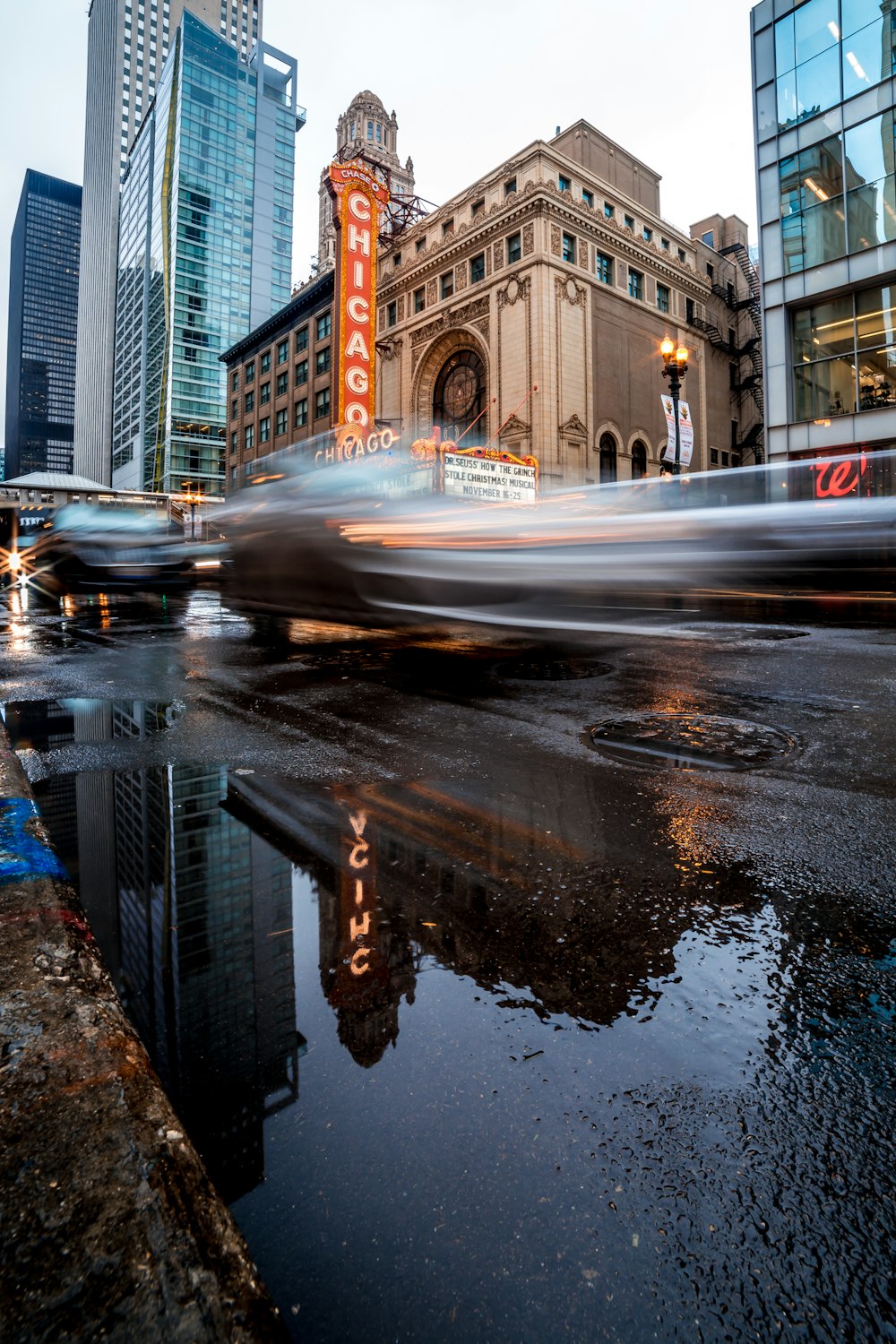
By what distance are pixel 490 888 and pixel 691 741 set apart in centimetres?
222

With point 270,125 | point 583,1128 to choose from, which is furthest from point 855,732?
point 270,125

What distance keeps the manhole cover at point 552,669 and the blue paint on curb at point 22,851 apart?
432cm

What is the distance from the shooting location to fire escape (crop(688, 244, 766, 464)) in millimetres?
46719

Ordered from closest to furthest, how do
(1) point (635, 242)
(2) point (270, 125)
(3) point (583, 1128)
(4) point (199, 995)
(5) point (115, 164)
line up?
(3) point (583, 1128)
(4) point (199, 995)
(1) point (635, 242)
(2) point (270, 125)
(5) point (115, 164)

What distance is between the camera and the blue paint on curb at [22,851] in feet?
6.97

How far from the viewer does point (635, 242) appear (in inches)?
1522

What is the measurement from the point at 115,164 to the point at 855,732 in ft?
527

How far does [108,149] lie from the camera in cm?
12488

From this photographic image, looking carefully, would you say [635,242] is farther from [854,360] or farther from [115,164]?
[115,164]

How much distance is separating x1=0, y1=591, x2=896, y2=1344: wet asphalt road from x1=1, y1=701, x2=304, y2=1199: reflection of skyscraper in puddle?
2cm

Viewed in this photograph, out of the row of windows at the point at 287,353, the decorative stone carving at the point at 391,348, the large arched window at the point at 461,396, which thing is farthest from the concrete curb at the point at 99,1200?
the row of windows at the point at 287,353

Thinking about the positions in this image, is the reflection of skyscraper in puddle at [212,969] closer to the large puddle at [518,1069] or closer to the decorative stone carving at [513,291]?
the large puddle at [518,1069]

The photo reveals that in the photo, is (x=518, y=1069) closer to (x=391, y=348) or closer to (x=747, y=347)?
(x=391, y=348)

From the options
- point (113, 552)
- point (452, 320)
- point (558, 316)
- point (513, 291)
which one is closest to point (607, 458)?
point (558, 316)
